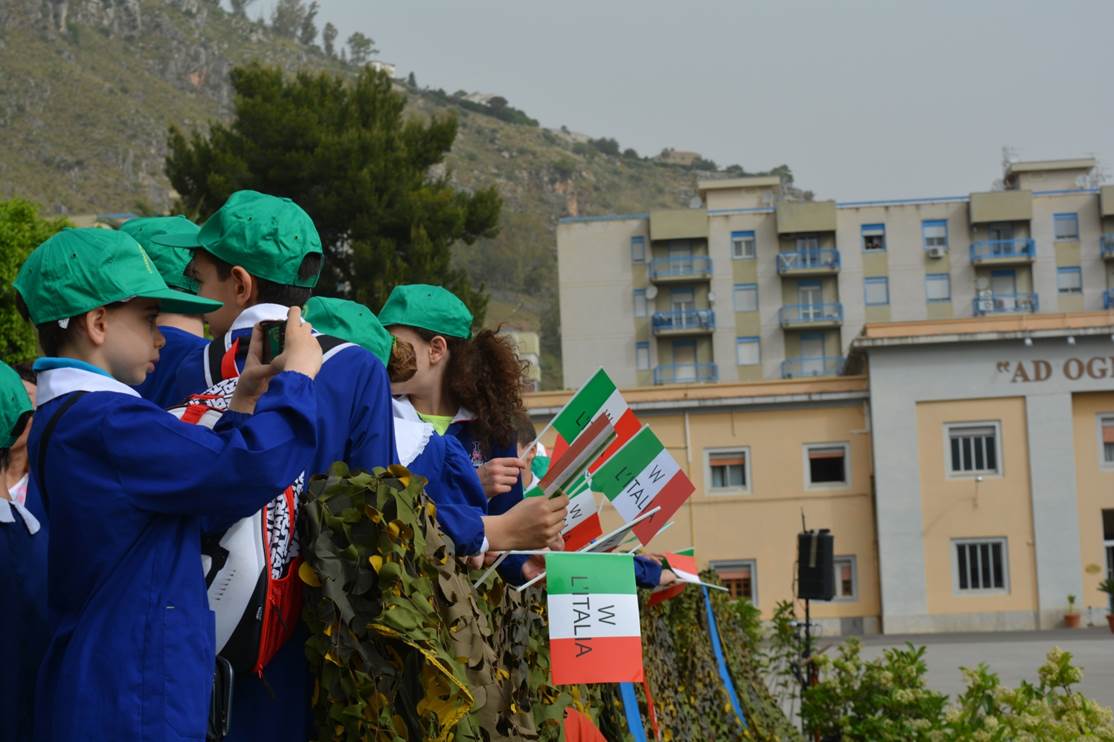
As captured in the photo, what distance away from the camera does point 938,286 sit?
74.3 meters

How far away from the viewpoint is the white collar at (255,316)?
345cm

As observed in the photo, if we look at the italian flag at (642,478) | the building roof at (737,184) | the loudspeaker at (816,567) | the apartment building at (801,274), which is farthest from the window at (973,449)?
the italian flag at (642,478)

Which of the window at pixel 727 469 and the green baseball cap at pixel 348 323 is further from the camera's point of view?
the window at pixel 727 469

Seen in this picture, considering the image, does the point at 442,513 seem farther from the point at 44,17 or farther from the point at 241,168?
the point at 44,17

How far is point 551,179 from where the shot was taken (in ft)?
502

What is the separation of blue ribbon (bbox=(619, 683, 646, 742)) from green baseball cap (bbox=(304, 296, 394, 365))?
173 cm

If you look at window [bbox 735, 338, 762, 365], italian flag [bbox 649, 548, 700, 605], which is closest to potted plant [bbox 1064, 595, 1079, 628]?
window [bbox 735, 338, 762, 365]

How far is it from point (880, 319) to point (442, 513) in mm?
72630

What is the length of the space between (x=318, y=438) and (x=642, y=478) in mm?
1647

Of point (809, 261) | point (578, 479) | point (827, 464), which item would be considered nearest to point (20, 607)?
point (578, 479)

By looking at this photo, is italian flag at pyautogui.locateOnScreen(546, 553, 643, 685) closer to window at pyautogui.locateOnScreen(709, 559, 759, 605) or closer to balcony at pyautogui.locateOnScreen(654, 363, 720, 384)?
window at pyautogui.locateOnScreen(709, 559, 759, 605)

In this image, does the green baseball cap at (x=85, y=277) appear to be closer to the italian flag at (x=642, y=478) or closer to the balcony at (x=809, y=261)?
the italian flag at (x=642, y=478)

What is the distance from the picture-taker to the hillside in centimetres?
9769

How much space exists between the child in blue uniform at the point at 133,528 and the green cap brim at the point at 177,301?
0.20m
